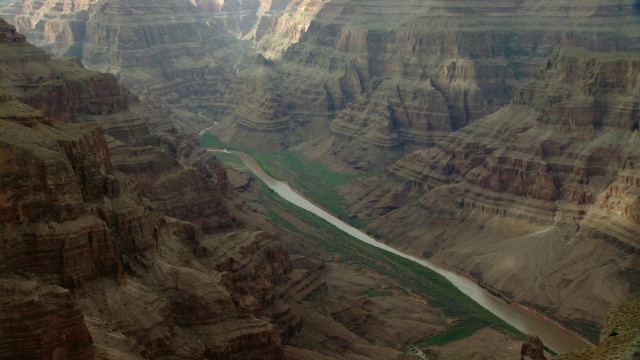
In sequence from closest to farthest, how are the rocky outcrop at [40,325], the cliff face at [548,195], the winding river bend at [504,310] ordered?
the rocky outcrop at [40,325], the winding river bend at [504,310], the cliff face at [548,195]

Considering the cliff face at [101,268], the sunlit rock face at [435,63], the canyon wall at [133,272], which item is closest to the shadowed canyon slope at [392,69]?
the sunlit rock face at [435,63]

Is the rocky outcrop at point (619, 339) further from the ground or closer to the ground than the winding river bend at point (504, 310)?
further from the ground

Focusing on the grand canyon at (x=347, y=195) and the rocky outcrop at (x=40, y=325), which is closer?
the rocky outcrop at (x=40, y=325)

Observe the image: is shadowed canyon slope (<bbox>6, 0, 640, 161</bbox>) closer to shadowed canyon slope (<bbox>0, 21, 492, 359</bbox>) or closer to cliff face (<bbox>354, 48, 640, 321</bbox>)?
cliff face (<bbox>354, 48, 640, 321</bbox>)

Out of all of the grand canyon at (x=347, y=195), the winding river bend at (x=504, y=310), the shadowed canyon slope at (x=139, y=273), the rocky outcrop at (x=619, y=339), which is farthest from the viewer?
the winding river bend at (x=504, y=310)

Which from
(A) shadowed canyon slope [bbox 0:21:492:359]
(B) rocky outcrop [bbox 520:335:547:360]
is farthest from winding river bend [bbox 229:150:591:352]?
(B) rocky outcrop [bbox 520:335:547:360]

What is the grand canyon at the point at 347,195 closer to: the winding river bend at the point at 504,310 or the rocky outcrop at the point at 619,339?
the rocky outcrop at the point at 619,339
